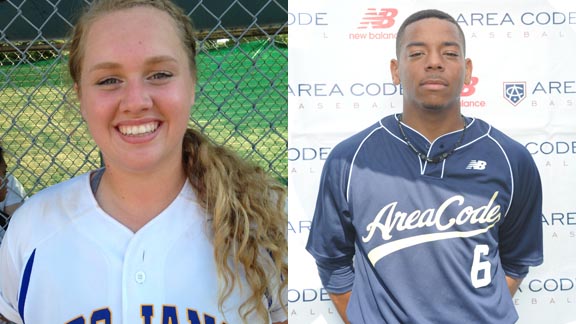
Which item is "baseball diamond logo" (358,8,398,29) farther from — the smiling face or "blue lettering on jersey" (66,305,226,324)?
"blue lettering on jersey" (66,305,226,324)

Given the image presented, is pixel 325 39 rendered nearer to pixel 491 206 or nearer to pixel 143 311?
pixel 491 206

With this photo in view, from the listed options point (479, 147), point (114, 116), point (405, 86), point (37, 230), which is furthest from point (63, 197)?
point (479, 147)

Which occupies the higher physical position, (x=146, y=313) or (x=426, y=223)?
(x=426, y=223)

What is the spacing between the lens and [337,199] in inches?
61.8

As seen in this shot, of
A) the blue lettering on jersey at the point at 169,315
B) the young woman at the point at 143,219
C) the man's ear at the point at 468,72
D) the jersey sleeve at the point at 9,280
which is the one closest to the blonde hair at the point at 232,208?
the young woman at the point at 143,219

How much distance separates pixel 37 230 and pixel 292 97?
0.74 m

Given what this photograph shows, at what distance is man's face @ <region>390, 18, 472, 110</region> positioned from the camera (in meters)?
1.52

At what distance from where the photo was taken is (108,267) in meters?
1.66

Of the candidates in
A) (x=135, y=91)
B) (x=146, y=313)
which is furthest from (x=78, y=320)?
(x=135, y=91)

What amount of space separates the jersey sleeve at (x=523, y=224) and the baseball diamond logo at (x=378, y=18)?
0.43 metres

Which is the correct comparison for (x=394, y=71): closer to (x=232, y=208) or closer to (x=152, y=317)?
(x=232, y=208)

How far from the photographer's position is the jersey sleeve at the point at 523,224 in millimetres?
1566

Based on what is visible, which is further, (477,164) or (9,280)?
(9,280)

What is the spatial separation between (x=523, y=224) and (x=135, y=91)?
96 cm
